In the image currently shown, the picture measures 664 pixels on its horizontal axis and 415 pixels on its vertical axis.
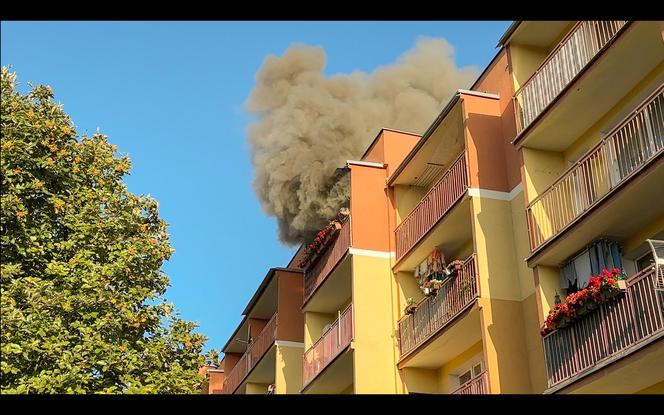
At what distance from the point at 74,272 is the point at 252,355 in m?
13.6

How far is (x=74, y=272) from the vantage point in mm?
17469

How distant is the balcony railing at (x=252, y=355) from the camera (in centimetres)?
2798

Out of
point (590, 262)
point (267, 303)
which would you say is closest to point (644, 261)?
point (590, 262)

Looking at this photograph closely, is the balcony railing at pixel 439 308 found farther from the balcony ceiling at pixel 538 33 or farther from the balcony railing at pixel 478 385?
the balcony ceiling at pixel 538 33

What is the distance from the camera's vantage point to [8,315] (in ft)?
51.6

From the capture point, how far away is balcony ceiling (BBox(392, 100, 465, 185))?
19477mm

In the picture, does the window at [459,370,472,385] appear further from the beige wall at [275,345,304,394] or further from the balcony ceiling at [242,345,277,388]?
the balcony ceiling at [242,345,277,388]

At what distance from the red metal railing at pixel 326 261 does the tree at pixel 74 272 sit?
4.75 m

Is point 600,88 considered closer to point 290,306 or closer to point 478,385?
point 478,385

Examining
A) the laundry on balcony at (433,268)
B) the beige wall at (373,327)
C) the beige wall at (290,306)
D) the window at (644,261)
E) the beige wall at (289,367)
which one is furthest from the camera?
the beige wall at (290,306)

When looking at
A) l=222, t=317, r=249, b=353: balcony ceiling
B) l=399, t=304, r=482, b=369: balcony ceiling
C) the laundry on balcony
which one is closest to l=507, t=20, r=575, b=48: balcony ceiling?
the laundry on balcony

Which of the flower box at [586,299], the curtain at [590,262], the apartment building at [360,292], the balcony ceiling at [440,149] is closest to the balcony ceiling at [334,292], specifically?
the apartment building at [360,292]

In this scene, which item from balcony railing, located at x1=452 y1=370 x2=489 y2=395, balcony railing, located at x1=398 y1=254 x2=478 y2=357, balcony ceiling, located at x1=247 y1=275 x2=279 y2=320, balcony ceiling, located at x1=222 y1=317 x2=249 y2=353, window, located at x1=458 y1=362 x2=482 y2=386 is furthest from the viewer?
balcony ceiling, located at x1=222 y1=317 x2=249 y2=353

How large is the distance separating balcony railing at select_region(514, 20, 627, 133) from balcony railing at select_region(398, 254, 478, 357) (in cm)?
317
